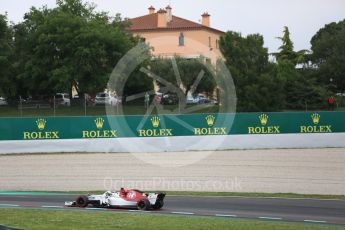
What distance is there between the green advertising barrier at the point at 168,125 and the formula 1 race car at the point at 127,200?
1569 centimetres

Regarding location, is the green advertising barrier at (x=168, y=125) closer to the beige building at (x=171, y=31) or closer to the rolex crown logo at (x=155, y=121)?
the rolex crown logo at (x=155, y=121)

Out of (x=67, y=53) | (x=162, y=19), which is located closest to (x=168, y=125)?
(x=67, y=53)

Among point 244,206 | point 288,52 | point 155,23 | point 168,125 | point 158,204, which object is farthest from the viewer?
point 155,23

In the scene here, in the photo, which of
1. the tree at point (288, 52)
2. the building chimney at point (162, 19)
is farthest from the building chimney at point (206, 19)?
the tree at point (288, 52)

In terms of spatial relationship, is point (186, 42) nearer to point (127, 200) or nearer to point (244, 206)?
point (244, 206)

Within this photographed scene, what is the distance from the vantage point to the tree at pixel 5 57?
57.9 meters

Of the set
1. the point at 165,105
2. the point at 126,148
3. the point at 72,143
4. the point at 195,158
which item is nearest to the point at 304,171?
the point at 195,158

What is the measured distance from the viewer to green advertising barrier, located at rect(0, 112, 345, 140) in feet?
117

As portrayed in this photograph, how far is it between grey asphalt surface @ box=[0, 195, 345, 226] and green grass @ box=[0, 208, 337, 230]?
3.52 feet

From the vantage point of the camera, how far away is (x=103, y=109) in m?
44.3

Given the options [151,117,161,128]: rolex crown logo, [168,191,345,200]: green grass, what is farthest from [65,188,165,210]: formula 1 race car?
[151,117,161,128]: rolex crown logo

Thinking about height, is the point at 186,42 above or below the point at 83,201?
above

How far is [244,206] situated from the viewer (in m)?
20.4

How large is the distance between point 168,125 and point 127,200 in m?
16.8
